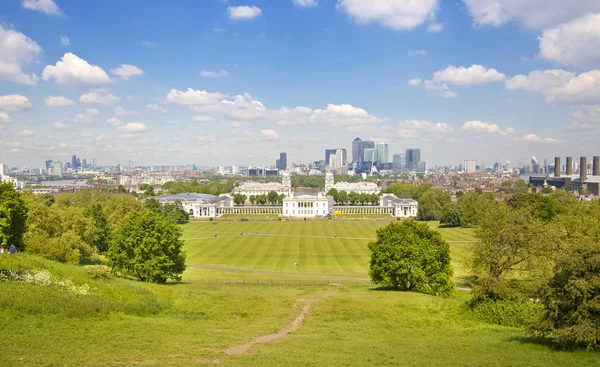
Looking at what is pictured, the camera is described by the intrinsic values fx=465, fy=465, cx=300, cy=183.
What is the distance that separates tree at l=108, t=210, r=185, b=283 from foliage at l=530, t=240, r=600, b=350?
88.6ft

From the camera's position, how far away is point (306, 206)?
5517 inches

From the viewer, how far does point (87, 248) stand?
47719 mm

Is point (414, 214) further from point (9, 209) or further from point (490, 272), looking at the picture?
point (9, 209)

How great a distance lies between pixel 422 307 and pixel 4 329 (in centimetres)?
2169

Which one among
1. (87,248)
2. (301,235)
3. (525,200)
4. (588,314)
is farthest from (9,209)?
(525,200)

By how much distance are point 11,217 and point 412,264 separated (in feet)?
109

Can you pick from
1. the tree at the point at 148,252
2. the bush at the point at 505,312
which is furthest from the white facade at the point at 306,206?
the bush at the point at 505,312

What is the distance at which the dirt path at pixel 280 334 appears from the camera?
18.2 meters

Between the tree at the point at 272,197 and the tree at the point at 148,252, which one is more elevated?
the tree at the point at 148,252

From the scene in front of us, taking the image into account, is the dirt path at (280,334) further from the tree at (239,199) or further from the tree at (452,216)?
the tree at (239,199)

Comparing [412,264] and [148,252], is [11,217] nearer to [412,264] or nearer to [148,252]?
[148,252]

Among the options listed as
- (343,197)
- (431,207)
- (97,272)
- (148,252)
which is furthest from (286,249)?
(343,197)

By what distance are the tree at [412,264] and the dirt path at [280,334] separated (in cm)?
730

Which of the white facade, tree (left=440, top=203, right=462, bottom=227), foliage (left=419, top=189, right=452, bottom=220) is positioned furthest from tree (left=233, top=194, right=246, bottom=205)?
tree (left=440, top=203, right=462, bottom=227)
